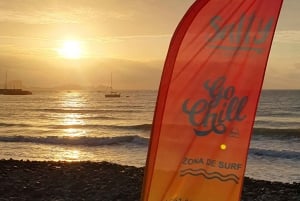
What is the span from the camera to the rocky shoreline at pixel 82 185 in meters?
13.5

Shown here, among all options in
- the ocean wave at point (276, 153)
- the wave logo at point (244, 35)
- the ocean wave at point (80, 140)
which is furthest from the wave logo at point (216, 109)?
the ocean wave at point (80, 140)

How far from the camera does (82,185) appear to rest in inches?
583

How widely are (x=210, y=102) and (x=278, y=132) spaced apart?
118ft

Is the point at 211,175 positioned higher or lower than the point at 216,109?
lower

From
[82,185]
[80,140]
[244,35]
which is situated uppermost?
[244,35]

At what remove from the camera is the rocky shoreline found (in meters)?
13.5

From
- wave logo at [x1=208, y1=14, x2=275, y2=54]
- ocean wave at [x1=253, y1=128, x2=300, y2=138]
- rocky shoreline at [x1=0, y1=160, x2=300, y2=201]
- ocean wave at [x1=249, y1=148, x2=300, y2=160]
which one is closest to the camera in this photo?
wave logo at [x1=208, y1=14, x2=275, y2=54]

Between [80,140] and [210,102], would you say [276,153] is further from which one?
[210,102]

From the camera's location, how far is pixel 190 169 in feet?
13.3

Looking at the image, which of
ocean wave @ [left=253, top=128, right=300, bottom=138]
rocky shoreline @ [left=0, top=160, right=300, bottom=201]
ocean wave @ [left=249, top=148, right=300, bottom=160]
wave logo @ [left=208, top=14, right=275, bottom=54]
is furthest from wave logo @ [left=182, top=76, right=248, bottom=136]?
ocean wave @ [left=253, top=128, right=300, bottom=138]

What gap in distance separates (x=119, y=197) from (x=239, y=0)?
10.4 m

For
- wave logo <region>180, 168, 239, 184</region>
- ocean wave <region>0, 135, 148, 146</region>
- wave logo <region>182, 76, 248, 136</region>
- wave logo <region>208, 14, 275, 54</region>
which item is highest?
wave logo <region>208, 14, 275, 54</region>

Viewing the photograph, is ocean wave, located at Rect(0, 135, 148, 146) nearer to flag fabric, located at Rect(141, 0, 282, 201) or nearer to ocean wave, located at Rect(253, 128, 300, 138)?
ocean wave, located at Rect(253, 128, 300, 138)

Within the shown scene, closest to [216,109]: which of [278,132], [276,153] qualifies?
[276,153]
